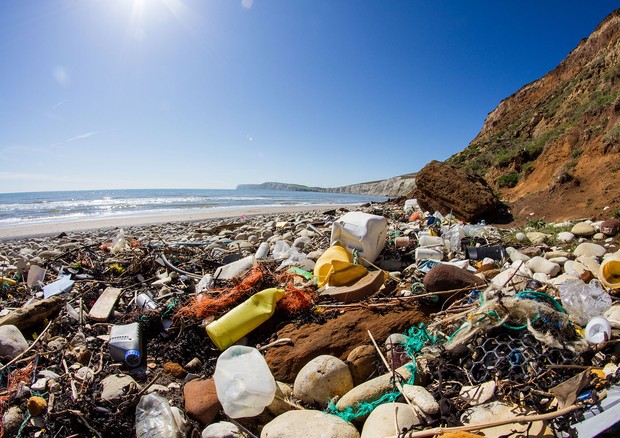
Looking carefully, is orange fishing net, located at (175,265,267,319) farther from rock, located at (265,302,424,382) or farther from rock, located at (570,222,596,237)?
rock, located at (570,222,596,237)

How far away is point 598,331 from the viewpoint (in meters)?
1.91

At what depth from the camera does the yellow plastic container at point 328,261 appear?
12.0 feet

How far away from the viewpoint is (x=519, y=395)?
5.55 ft

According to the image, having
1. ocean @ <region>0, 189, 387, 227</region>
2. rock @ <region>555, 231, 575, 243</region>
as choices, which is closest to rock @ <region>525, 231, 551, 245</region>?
rock @ <region>555, 231, 575, 243</region>

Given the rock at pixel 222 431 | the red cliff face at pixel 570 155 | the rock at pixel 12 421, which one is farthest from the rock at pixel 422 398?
the red cliff face at pixel 570 155

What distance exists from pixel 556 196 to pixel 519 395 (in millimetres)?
7968

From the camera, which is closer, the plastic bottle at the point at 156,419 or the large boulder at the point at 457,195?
the plastic bottle at the point at 156,419

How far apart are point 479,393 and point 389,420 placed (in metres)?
0.60

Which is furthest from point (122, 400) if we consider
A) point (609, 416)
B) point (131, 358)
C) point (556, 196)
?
point (556, 196)

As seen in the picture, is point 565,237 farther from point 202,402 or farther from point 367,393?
point 202,402

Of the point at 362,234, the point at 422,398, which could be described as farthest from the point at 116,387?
the point at 362,234

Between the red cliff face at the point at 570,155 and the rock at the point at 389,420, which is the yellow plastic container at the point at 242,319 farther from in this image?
the red cliff face at the point at 570,155

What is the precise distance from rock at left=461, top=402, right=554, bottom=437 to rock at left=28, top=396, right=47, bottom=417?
2.71 meters

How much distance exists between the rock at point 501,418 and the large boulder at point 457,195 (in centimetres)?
701
